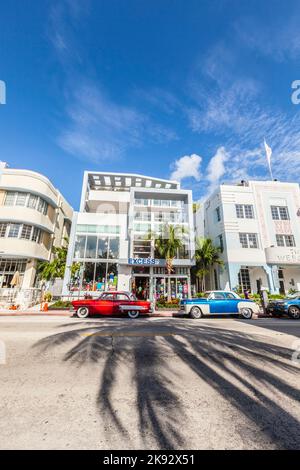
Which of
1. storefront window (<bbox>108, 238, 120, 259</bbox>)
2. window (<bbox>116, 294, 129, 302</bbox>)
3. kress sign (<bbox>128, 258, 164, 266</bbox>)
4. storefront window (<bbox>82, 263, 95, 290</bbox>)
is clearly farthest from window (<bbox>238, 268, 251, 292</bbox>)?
storefront window (<bbox>82, 263, 95, 290</bbox>)

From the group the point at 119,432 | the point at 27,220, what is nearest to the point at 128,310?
the point at 119,432

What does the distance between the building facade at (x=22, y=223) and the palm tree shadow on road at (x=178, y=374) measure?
57.2 ft

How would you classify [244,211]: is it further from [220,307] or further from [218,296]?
[220,307]

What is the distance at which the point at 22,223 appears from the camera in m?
21.8

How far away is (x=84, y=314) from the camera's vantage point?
42.2 feet

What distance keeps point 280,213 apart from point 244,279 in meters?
9.02

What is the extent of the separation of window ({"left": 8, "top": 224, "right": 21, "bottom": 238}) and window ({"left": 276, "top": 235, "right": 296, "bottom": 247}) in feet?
92.4

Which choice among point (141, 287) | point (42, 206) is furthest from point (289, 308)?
point (42, 206)

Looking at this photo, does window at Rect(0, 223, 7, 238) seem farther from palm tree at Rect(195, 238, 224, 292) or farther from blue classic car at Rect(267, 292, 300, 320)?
blue classic car at Rect(267, 292, 300, 320)

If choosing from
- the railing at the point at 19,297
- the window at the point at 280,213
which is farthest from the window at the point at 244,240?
the railing at the point at 19,297

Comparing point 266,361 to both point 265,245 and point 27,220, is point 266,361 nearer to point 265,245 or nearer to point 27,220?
point 265,245

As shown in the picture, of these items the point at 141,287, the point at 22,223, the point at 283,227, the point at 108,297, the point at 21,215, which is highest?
the point at 21,215

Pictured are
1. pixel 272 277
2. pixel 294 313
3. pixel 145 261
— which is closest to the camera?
pixel 294 313
